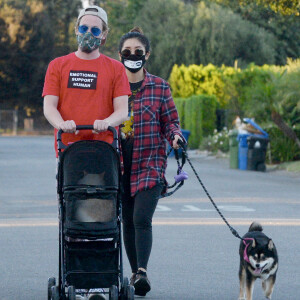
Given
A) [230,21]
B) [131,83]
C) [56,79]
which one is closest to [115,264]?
[56,79]

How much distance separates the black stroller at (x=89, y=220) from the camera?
6223 millimetres

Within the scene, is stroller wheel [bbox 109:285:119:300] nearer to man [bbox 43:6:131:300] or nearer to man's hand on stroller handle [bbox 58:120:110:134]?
man [bbox 43:6:131:300]

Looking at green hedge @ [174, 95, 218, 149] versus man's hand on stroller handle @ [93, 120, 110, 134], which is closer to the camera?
man's hand on stroller handle @ [93, 120, 110, 134]

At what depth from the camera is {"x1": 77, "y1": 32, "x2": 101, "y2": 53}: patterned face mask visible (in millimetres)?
6641

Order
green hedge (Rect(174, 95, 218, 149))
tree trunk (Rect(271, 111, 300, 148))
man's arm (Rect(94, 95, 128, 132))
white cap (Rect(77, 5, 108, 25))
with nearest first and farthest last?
1. man's arm (Rect(94, 95, 128, 132))
2. white cap (Rect(77, 5, 108, 25))
3. tree trunk (Rect(271, 111, 300, 148))
4. green hedge (Rect(174, 95, 218, 149))

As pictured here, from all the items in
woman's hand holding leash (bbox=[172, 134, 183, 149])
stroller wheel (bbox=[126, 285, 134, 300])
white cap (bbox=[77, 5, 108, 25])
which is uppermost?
white cap (bbox=[77, 5, 108, 25])

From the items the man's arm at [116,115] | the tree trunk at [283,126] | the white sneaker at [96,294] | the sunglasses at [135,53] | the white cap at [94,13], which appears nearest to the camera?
the man's arm at [116,115]

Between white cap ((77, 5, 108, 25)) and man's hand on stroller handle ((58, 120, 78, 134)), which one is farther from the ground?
white cap ((77, 5, 108, 25))

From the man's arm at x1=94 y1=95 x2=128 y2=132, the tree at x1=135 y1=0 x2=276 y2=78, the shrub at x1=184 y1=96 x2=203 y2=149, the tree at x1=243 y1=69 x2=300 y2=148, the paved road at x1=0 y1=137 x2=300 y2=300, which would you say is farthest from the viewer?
the tree at x1=135 y1=0 x2=276 y2=78

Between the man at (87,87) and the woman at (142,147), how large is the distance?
85cm

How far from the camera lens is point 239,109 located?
38.9 m

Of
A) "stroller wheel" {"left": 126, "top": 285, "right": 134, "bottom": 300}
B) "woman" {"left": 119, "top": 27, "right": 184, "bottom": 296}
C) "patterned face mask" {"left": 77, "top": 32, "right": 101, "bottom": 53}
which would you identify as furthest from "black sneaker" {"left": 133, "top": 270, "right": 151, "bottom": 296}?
"patterned face mask" {"left": 77, "top": 32, "right": 101, "bottom": 53}

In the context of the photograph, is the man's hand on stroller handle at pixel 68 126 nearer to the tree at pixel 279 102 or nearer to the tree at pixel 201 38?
the tree at pixel 279 102

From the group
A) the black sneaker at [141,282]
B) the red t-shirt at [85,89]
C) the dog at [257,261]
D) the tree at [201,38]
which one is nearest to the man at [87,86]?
the red t-shirt at [85,89]
